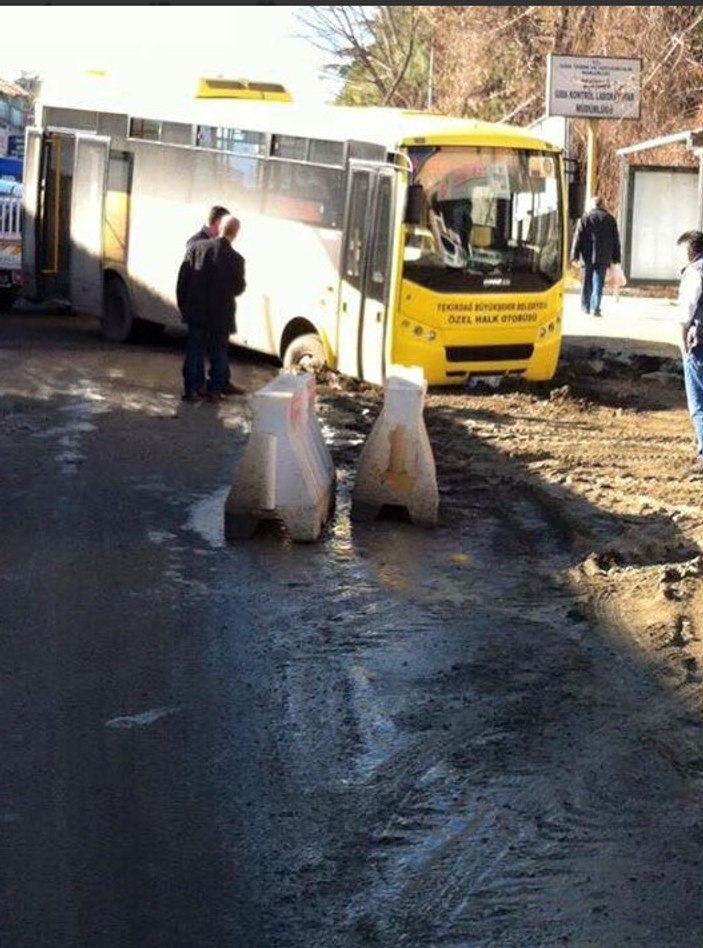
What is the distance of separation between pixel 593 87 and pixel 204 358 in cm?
1860

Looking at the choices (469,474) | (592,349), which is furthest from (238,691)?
(592,349)

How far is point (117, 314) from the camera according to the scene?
2522 cm

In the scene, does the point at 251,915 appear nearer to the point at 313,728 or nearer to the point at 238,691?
the point at 313,728

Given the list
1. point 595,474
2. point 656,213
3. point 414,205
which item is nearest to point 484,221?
point 414,205

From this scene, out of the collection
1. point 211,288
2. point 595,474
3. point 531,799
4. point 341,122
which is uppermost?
point 341,122

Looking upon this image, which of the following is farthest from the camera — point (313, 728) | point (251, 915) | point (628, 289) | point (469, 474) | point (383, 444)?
point (628, 289)

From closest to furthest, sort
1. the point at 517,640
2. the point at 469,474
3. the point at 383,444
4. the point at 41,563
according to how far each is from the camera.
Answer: the point at 517,640, the point at 41,563, the point at 383,444, the point at 469,474

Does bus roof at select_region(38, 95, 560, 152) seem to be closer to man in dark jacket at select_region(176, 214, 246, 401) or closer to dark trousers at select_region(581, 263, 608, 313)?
man in dark jacket at select_region(176, 214, 246, 401)

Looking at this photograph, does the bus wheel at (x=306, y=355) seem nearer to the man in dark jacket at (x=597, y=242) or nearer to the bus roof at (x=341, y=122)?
the bus roof at (x=341, y=122)

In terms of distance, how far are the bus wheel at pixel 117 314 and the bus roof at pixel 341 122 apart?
2.34 m

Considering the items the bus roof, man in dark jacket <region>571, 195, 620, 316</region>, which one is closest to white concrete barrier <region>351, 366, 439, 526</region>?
the bus roof

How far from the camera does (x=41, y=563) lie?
10.9 metres

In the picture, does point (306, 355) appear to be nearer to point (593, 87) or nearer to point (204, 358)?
point (204, 358)

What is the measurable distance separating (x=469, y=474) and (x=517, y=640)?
5.41m
